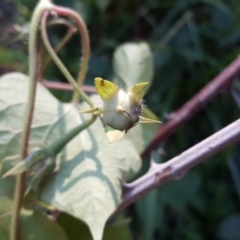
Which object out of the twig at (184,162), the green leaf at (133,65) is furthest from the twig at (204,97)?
the twig at (184,162)

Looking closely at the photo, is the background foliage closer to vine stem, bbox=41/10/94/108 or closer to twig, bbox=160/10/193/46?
twig, bbox=160/10/193/46

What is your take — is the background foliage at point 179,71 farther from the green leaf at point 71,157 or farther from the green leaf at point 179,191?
the green leaf at point 71,157

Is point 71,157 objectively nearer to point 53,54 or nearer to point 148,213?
point 53,54

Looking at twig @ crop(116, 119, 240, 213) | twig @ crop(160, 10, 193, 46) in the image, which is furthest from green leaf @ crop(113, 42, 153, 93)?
twig @ crop(160, 10, 193, 46)

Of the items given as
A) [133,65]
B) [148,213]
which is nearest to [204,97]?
[133,65]

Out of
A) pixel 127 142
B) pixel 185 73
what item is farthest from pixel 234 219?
pixel 127 142
